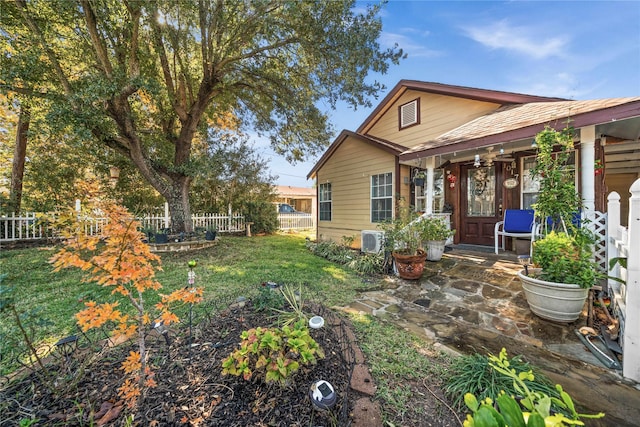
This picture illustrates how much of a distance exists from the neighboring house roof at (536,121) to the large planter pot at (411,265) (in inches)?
91.1

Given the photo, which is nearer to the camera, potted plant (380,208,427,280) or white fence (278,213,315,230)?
potted plant (380,208,427,280)

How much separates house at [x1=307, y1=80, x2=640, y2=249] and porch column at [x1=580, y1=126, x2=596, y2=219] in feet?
0.05

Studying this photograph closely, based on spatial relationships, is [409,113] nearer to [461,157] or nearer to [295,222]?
[461,157]

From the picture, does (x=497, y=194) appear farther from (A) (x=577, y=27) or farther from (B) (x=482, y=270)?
(A) (x=577, y=27)

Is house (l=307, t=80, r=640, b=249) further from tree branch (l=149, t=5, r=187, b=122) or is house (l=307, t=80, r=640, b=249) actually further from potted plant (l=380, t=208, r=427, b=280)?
tree branch (l=149, t=5, r=187, b=122)

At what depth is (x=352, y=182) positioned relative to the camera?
307 inches

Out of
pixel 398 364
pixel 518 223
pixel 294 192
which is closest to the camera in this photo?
pixel 398 364

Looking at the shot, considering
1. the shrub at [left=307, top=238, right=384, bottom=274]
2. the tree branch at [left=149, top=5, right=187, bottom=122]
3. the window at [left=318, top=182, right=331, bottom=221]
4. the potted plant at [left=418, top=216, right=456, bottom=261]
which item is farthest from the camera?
the window at [left=318, top=182, right=331, bottom=221]

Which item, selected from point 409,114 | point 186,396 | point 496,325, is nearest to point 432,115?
point 409,114

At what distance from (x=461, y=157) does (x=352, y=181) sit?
10.0 feet

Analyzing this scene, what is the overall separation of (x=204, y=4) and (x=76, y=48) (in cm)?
390

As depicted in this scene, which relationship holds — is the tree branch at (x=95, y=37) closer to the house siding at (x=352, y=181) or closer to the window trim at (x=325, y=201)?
the house siding at (x=352, y=181)

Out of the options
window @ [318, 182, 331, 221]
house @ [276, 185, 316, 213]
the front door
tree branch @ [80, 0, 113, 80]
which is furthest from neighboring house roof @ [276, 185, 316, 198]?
the front door

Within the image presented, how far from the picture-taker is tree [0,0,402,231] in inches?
195
